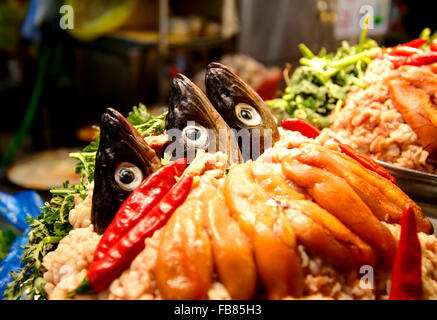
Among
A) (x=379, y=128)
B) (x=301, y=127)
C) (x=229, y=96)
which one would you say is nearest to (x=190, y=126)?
(x=229, y=96)

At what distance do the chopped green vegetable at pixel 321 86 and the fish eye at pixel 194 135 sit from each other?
1.28 meters

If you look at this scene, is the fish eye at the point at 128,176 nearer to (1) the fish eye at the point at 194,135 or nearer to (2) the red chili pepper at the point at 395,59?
(1) the fish eye at the point at 194,135

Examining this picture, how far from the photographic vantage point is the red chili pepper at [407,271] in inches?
52.3

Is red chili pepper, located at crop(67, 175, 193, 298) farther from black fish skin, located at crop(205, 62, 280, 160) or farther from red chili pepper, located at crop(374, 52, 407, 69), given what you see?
red chili pepper, located at crop(374, 52, 407, 69)

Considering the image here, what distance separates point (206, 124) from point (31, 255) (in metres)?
0.91

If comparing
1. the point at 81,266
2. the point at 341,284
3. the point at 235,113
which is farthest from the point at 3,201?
the point at 341,284

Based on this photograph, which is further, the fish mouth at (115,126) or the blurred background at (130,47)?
the blurred background at (130,47)

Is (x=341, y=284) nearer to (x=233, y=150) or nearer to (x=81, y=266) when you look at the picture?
(x=233, y=150)

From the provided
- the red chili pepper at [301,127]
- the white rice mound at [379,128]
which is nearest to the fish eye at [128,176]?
the red chili pepper at [301,127]

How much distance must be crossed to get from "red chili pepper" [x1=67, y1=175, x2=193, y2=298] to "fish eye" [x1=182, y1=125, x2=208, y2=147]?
292mm

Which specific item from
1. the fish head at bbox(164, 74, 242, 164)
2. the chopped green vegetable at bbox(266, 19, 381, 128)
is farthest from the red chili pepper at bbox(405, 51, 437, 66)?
the fish head at bbox(164, 74, 242, 164)

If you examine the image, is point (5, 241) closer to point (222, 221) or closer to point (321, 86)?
point (222, 221)

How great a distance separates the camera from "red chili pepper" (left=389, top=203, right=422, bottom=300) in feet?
4.36

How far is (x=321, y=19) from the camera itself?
21.9 feet
